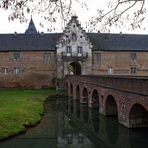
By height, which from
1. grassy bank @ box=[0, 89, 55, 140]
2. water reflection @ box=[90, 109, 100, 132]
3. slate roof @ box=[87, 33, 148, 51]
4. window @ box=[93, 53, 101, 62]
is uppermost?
slate roof @ box=[87, 33, 148, 51]

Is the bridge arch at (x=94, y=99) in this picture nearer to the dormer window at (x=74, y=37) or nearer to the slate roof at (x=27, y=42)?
the dormer window at (x=74, y=37)

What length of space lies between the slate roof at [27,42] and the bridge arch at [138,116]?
3556 centimetres

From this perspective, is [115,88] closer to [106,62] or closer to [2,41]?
[106,62]

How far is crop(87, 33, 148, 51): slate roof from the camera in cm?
5894

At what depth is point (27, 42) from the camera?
58.4 m

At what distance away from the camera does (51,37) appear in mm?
59812

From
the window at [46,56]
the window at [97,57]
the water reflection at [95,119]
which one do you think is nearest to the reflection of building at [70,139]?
the water reflection at [95,119]

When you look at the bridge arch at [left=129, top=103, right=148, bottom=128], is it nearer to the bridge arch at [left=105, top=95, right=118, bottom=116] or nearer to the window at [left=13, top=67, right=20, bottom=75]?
the bridge arch at [left=105, top=95, right=118, bottom=116]

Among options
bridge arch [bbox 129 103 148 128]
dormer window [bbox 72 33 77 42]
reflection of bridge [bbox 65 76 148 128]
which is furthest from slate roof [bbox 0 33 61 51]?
bridge arch [bbox 129 103 148 128]

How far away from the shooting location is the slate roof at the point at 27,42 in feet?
188

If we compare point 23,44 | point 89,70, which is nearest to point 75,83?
point 89,70

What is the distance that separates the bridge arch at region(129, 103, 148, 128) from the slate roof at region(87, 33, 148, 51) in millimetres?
35019

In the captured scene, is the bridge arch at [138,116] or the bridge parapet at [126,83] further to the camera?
the bridge arch at [138,116]

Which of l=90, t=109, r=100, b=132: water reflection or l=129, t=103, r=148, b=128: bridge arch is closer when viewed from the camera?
l=129, t=103, r=148, b=128: bridge arch
